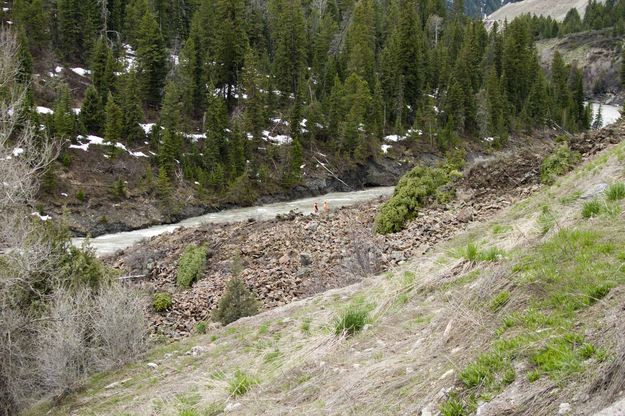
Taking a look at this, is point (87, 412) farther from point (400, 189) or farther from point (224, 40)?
point (224, 40)

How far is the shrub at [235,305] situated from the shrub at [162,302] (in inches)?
149

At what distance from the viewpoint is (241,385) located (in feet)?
23.7

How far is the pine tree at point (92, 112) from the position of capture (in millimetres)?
46812

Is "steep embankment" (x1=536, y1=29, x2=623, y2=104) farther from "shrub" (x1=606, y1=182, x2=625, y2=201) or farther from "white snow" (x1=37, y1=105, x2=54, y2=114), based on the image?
"shrub" (x1=606, y1=182, x2=625, y2=201)

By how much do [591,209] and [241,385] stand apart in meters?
5.68

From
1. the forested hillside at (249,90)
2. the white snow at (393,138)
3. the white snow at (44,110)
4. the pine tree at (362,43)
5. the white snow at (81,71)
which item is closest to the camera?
the white snow at (44,110)

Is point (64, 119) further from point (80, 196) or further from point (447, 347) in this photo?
point (447, 347)

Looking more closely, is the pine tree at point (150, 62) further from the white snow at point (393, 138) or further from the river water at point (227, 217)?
the white snow at point (393, 138)

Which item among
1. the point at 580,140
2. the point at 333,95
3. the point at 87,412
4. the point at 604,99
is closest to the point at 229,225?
the point at 580,140

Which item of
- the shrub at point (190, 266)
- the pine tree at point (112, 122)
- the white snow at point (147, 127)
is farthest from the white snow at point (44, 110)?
the shrub at point (190, 266)

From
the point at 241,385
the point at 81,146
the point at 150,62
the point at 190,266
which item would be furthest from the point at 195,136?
the point at 241,385

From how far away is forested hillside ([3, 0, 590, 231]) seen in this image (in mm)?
46719

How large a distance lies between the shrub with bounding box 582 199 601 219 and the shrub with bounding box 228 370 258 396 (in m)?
5.41

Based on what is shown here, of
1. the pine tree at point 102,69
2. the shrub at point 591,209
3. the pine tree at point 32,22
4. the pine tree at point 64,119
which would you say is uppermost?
the pine tree at point 32,22
